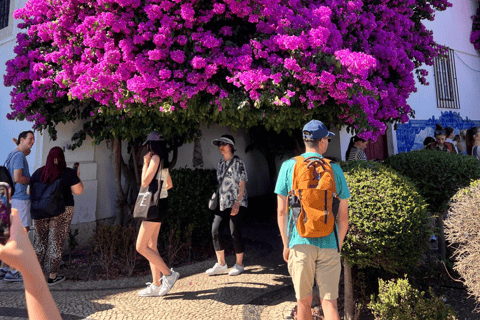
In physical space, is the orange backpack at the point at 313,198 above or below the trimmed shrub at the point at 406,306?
above

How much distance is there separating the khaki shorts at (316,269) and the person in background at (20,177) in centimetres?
412

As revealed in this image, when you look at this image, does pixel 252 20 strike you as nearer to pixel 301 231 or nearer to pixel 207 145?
pixel 301 231

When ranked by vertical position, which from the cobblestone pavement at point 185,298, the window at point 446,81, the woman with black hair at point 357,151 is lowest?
the cobblestone pavement at point 185,298

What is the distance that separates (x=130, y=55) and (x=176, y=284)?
2.94 metres

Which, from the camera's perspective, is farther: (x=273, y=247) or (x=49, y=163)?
(x=273, y=247)

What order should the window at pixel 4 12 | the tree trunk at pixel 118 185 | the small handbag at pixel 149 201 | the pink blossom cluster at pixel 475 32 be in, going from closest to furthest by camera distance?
the small handbag at pixel 149 201 → the tree trunk at pixel 118 185 → the window at pixel 4 12 → the pink blossom cluster at pixel 475 32

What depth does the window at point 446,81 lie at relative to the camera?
37.3ft

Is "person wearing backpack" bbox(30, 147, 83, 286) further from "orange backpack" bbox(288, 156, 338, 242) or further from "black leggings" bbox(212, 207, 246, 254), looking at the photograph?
"orange backpack" bbox(288, 156, 338, 242)

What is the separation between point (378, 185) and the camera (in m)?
3.35

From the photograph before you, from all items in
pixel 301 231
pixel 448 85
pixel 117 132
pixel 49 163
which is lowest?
pixel 301 231

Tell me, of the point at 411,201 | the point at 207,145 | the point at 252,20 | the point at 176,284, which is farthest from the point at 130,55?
the point at 207,145

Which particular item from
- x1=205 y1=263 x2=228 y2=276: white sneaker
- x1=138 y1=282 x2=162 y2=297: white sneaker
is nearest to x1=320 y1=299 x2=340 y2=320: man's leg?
x1=138 y1=282 x2=162 y2=297: white sneaker

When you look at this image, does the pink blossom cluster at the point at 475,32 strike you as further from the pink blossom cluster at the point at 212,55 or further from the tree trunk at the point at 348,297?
the tree trunk at the point at 348,297

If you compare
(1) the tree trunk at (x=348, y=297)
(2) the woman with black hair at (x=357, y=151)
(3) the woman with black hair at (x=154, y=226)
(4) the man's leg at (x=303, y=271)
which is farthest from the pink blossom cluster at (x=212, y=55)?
(4) the man's leg at (x=303, y=271)
